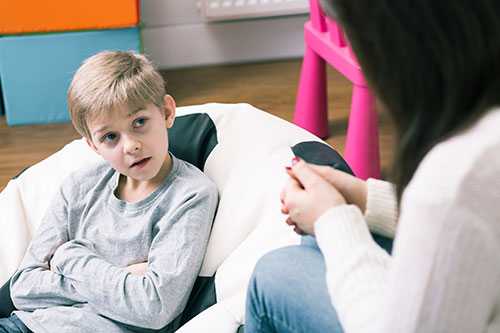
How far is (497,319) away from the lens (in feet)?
2.57

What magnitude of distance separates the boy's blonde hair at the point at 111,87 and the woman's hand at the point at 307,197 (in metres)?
0.44

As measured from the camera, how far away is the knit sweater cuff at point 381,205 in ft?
3.53

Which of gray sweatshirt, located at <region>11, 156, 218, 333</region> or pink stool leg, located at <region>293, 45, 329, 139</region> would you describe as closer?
gray sweatshirt, located at <region>11, 156, 218, 333</region>

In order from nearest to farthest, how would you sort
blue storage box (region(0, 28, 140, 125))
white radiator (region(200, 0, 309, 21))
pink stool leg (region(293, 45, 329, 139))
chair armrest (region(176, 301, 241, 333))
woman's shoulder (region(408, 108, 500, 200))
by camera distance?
1. woman's shoulder (region(408, 108, 500, 200))
2. chair armrest (region(176, 301, 241, 333))
3. pink stool leg (region(293, 45, 329, 139))
4. blue storage box (region(0, 28, 140, 125))
5. white radiator (region(200, 0, 309, 21))

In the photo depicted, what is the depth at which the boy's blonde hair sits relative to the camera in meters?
1.38

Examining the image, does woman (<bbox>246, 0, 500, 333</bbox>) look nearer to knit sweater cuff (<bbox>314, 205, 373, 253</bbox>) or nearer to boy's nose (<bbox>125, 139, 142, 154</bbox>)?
knit sweater cuff (<bbox>314, 205, 373, 253</bbox>)

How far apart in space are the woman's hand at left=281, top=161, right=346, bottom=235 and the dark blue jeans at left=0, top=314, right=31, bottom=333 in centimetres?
66

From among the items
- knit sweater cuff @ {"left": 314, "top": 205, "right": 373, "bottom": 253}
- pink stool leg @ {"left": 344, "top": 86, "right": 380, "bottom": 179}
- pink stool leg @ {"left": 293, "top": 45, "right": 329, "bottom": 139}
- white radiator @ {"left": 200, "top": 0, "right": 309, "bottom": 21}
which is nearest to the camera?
knit sweater cuff @ {"left": 314, "top": 205, "right": 373, "bottom": 253}

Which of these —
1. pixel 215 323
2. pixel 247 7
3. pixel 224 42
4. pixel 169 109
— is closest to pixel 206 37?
pixel 224 42

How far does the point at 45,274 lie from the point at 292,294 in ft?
2.12

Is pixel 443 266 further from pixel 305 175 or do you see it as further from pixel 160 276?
pixel 160 276

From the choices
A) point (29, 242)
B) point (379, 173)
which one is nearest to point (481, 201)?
point (29, 242)

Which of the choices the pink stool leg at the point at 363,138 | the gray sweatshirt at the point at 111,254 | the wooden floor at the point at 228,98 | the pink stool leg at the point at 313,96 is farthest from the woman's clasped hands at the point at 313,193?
the pink stool leg at the point at 313,96

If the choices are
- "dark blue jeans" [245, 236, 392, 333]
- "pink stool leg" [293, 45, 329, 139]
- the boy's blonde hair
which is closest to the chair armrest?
"dark blue jeans" [245, 236, 392, 333]
